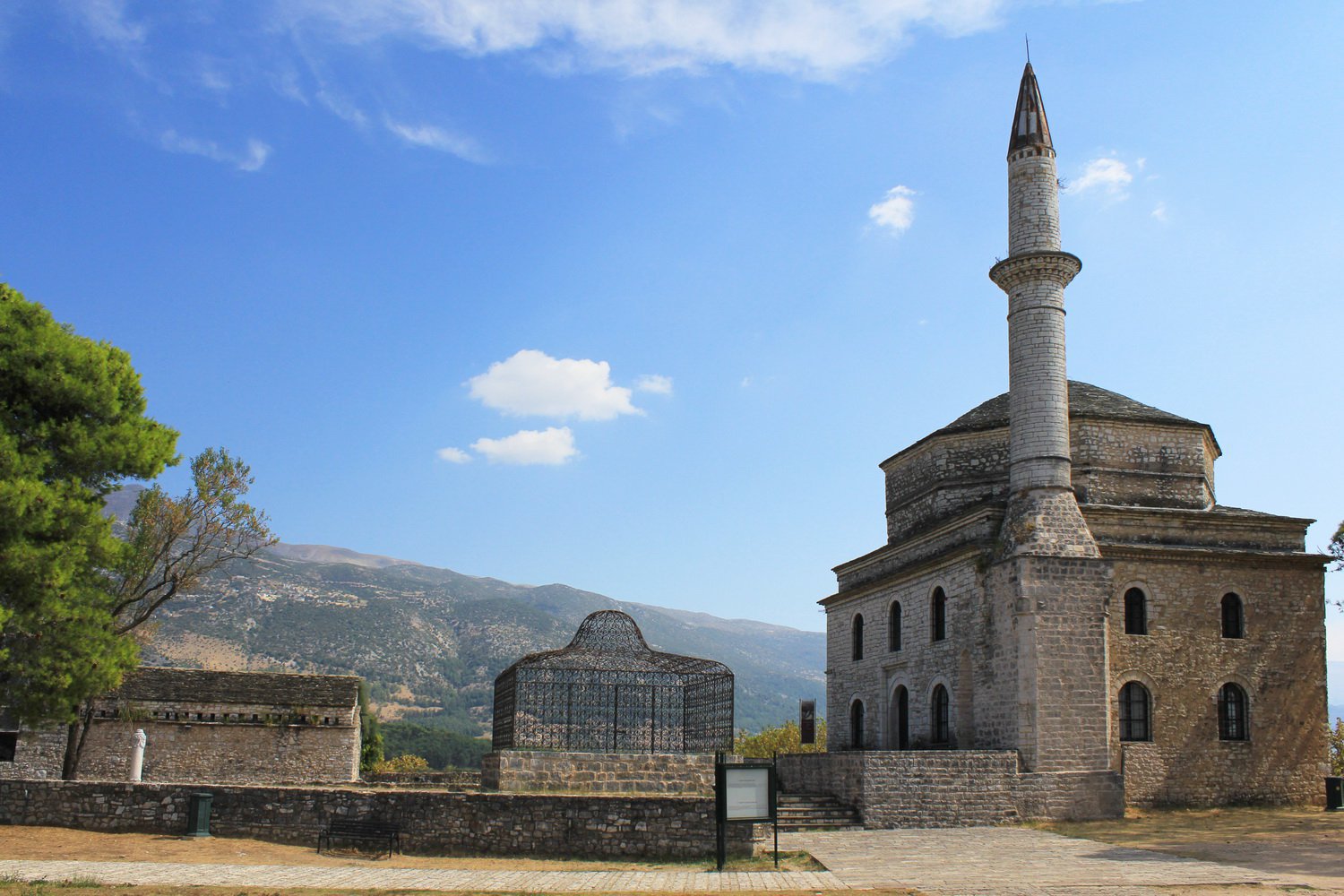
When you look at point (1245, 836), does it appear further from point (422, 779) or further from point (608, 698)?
point (422, 779)

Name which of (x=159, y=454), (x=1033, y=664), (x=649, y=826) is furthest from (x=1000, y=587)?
(x=159, y=454)

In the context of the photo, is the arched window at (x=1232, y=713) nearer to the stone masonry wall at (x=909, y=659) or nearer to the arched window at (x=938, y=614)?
the stone masonry wall at (x=909, y=659)

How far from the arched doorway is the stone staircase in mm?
7221

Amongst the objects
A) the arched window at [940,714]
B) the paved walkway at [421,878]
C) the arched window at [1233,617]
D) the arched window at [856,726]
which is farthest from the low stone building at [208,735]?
the arched window at [1233,617]

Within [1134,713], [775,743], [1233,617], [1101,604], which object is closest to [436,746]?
[775,743]

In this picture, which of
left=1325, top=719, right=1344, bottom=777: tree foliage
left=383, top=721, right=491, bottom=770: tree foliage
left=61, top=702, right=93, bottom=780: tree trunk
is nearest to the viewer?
left=61, top=702, right=93, bottom=780: tree trunk

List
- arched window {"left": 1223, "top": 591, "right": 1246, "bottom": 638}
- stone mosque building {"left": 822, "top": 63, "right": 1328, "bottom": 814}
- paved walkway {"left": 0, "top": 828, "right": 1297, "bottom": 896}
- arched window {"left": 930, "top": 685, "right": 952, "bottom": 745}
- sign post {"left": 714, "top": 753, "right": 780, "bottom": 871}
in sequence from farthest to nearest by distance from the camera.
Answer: arched window {"left": 930, "top": 685, "right": 952, "bottom": 745}, arched window {"left": 1223, "top": 591, "right": 1246, "bottom": 638}, stone mosque building {"left": 822, "top": 63, "right": 1328, "bottom": 814}, sign post {"left": 714, "top": 753, "right": 780, "bottom": 871}, paved walkway {"left": 0, "top": 828, "right": 1297, "bottom": 896}

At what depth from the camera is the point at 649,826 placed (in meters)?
15.9

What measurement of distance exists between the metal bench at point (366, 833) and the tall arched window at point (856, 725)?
16.8 metres

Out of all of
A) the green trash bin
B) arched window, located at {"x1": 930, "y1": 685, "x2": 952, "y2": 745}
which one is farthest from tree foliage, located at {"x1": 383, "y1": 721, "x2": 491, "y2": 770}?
the green trash bin

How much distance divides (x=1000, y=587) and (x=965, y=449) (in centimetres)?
657

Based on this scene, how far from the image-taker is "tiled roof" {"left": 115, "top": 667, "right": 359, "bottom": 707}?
3027 centimetres

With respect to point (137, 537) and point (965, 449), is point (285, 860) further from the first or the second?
point (965, 449)

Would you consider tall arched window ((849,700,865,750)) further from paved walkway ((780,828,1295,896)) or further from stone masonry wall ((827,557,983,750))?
paved walkway ((780,828,1295,896))
